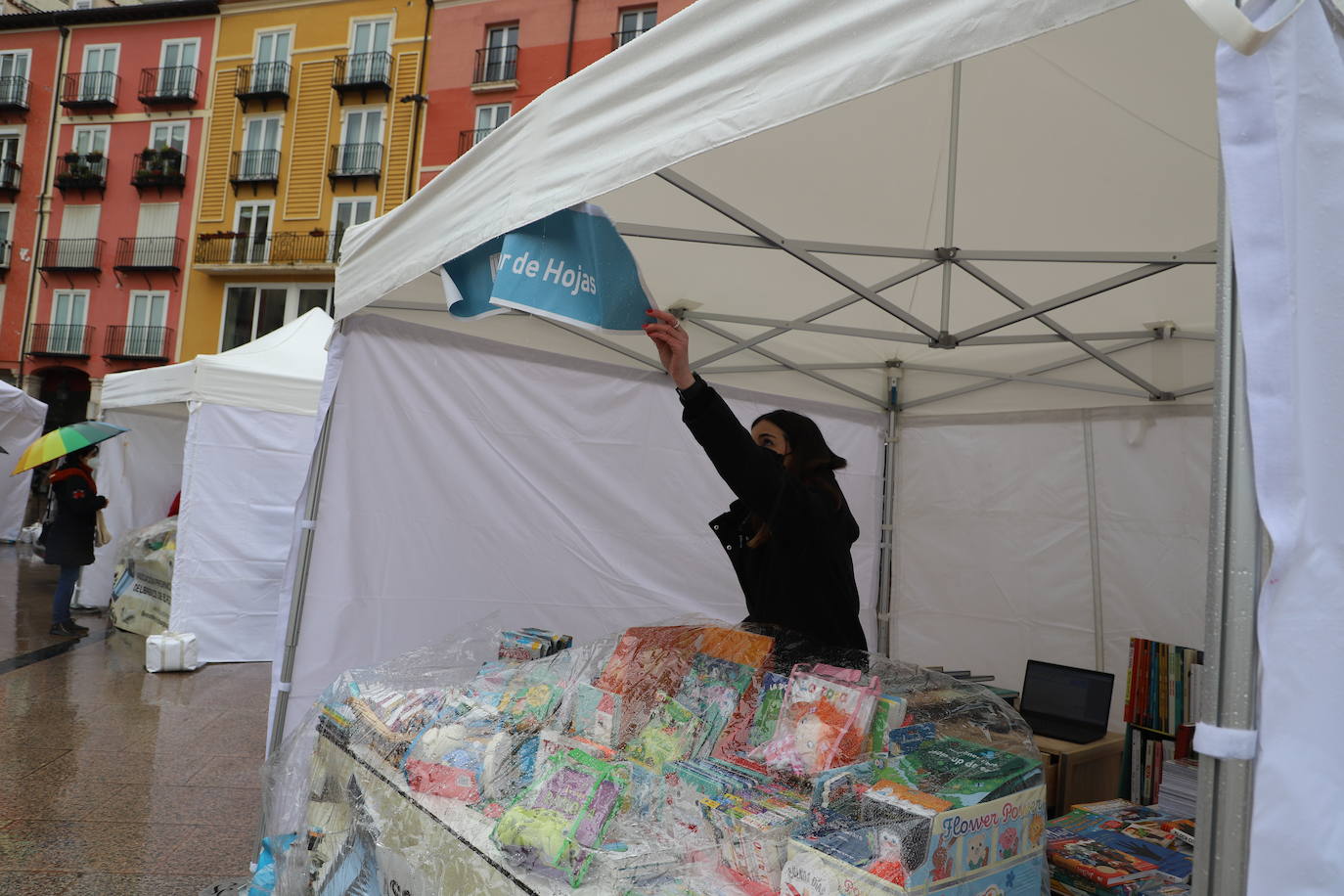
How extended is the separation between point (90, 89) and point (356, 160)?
8.19 meters

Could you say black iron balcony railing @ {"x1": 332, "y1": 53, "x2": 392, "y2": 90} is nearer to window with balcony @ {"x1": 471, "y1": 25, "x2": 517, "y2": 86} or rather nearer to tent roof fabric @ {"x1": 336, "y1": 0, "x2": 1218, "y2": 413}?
window with balcony @ {"x1": 471, "y1": 25, "x2": 517, "y2": 86}

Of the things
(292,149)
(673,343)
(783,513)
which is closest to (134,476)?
(673,343)

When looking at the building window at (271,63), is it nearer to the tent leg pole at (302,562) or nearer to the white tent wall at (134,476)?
the white tent wall at (134,476)

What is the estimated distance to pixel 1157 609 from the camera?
4266 millimetres

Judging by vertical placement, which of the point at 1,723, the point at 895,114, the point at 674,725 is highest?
the point at 895,114

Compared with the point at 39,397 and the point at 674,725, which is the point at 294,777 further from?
the point at 39,397

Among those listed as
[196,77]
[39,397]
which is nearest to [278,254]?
[196,77]

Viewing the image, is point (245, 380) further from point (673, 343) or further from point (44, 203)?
point (44, 203)

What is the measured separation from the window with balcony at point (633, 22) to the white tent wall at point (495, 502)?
16189 mm

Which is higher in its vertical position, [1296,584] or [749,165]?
[749,165]

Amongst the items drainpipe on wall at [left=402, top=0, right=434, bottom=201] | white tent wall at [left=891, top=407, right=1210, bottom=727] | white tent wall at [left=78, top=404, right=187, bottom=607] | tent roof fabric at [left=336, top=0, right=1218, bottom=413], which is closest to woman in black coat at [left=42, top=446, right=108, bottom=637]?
white tent wall at [left=78, top=404, right=187, bottom=607]

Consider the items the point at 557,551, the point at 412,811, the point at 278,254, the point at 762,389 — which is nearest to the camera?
the point at 412,811

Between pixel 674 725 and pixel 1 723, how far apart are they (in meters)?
4.82

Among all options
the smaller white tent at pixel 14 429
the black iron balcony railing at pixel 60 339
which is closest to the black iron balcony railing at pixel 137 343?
the black iron balcony railing at pixel 60 339
